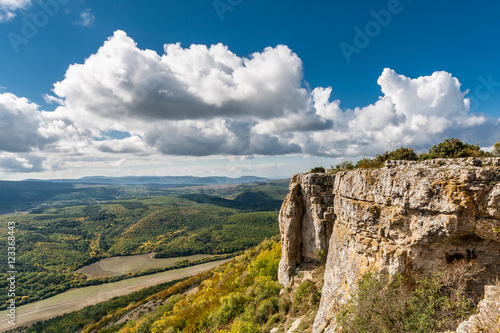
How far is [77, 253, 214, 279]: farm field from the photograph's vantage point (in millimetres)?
119812

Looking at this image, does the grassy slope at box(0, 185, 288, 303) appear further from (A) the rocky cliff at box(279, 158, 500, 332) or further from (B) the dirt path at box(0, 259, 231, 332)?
(A) the rocky cliff at box(279, 158, 500, 332)

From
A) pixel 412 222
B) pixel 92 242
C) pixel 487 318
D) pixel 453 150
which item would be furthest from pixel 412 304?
pixel 92 242

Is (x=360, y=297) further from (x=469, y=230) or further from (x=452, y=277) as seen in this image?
(x=469, y=230)

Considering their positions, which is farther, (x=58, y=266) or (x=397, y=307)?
(x=58, y=266)

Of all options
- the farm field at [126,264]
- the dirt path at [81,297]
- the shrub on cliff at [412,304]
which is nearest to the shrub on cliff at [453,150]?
the shrub on cliff at [412,304]

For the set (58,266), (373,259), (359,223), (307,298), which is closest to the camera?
(373,259)

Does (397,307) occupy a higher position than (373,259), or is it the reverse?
(373,259)

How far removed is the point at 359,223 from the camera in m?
14.7

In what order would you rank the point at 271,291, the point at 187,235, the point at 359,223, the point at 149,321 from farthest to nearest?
the point at 187,235
the point at 149,321
the point at 271,291
the point at 359,223

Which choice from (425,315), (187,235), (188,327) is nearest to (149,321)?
(188,327)

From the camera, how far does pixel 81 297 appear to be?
305 ft

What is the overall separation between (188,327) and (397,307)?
95.5ft

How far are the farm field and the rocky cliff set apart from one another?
133m

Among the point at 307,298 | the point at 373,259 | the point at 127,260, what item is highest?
the point at 373,259
